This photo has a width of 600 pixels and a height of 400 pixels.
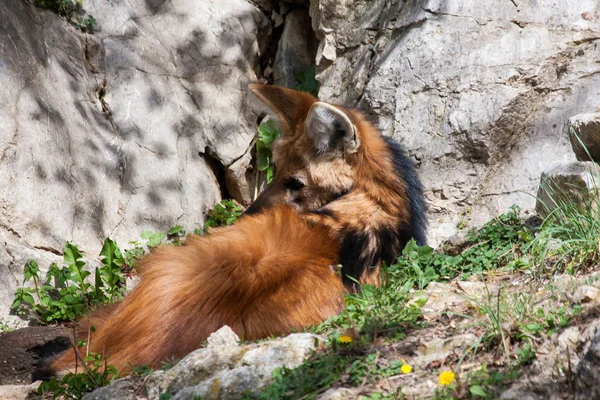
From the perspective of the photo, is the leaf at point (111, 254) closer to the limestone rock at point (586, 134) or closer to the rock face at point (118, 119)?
the rock face at point (118, 119)

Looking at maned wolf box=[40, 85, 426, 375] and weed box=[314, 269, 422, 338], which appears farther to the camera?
maned wolf box=[40, 85, 426, 375]

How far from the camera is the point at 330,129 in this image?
4797 millimetres

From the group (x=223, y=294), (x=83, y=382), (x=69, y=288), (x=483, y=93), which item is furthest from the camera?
(x=483, y=93)

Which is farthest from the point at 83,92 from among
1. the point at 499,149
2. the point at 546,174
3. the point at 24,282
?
the point at 546,174

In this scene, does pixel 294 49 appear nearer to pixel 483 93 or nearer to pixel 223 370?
pixel 483 93

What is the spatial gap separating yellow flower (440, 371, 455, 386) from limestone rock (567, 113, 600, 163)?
232cm

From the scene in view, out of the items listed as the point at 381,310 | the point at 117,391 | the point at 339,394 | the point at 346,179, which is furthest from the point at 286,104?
the point at 339,394

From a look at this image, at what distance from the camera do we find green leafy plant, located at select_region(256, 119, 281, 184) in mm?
8047

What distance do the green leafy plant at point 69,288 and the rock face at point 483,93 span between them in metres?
2.87

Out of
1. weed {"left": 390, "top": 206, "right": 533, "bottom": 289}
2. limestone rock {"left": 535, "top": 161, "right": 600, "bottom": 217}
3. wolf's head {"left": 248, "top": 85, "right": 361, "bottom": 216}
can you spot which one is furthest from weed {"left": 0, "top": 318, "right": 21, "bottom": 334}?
limestone rock {"left": 535, "top": 161, "right": 600, "bottom": 217}

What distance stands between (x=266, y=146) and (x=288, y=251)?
3.95 m

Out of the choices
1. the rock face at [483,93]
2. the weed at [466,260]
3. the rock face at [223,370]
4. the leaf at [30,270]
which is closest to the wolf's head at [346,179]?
the weed at [466,260]

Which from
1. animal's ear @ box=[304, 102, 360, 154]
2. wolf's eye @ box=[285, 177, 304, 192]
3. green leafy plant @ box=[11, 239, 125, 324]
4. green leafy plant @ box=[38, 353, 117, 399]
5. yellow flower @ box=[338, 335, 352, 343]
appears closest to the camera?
yellow flower @ box=[338, 335, 352, 343]

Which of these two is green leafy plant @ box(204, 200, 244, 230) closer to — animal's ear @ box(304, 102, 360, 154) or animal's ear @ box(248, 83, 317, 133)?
animal's ear @ box(248, 83, 317, 133)
